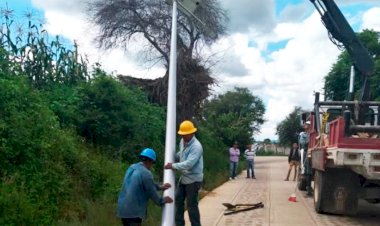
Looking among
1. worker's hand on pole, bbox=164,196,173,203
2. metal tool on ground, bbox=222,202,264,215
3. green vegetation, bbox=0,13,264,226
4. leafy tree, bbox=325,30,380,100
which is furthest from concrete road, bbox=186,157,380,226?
leafy tree, bbox=325,30,380,100

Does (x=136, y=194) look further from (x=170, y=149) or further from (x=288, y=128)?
(x=288, y=128)

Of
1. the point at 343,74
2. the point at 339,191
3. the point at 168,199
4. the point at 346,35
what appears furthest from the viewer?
the point at 343,74

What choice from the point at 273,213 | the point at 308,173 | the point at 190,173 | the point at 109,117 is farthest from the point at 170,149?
the point at 308,173

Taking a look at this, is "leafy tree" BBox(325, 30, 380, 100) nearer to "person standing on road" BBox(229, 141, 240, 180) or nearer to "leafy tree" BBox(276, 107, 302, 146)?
"person standing on road" BBox(229, 141, 240, 180)

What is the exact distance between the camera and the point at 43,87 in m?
12.9

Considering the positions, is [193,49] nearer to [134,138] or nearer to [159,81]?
[159,81]

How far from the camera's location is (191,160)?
25.4 feet

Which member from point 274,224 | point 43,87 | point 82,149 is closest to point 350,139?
point 274,224

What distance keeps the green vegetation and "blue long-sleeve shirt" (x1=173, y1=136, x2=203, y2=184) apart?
1.55m

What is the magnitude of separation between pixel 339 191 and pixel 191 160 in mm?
4718

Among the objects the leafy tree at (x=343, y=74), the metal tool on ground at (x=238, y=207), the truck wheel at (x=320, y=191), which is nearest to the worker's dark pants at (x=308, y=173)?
→ the metal tool on ground at (x=238, y=207)

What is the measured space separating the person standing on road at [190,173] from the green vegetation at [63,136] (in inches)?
47.8

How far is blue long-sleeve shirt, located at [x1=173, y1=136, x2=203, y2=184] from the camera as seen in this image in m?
7.71

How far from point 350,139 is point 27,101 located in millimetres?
5410
